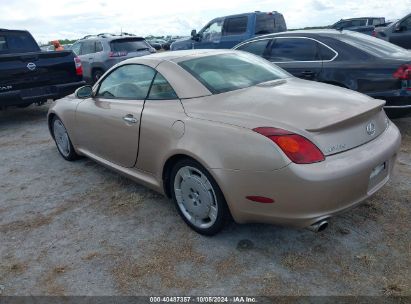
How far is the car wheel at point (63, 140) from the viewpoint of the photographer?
4965 mm

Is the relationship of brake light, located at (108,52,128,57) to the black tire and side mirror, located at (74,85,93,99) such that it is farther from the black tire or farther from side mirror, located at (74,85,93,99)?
side mirror, located at (74,85,93,99)

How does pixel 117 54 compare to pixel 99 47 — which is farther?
pixel 99 47

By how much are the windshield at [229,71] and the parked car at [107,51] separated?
8.17 metres

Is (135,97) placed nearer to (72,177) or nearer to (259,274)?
(72,177)

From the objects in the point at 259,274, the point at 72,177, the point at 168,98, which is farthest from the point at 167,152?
the point at 72,177

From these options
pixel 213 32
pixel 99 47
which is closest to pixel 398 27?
pixel 213 32

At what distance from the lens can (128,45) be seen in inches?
462

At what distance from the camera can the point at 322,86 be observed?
11.1ft

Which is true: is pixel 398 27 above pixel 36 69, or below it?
above

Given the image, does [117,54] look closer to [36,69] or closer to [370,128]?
[36,69]

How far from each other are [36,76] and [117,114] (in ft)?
13.0

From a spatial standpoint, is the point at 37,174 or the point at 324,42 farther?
the point at 324,42

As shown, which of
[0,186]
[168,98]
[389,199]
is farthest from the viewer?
[0,186]

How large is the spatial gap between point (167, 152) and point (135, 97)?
0.81 meters
